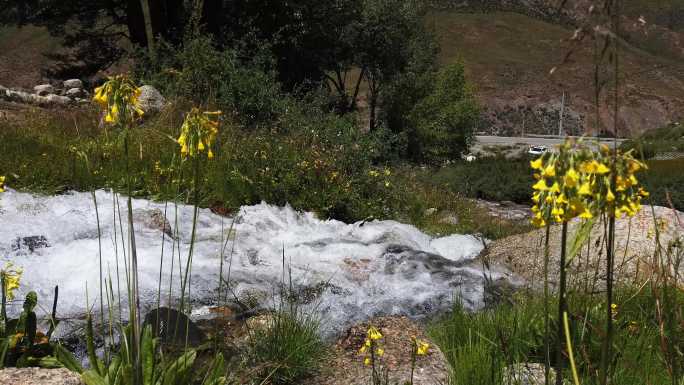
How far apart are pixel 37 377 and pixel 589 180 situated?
175 cm

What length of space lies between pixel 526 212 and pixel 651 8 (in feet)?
437

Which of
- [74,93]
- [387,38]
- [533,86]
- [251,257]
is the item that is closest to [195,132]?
[251,257]

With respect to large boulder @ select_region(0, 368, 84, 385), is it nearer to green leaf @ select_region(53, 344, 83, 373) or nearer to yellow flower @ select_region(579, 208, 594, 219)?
green leaf @ select_region(53, 344, 83, 373)

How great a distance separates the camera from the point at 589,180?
4.03 ft

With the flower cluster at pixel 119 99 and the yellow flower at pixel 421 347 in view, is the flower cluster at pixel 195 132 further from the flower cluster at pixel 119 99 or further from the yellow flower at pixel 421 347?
the yellow flower at pixel 421 347

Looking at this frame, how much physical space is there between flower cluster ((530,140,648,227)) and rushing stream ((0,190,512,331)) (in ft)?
8.69

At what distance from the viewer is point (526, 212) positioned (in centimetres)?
1585

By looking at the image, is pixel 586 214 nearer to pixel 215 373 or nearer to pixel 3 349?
pixel 215 373

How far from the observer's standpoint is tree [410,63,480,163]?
83.4 ft

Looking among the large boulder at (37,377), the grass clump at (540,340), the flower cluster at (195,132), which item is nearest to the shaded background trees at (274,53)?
the flower cluster at (195,132)

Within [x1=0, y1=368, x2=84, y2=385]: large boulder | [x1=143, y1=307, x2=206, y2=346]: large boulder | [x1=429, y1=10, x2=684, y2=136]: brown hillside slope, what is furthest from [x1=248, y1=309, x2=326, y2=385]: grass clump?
[x1=429, y1=10, x2=684, y2=136]: brown hillside slope

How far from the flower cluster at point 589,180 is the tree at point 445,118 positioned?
79.5 ft

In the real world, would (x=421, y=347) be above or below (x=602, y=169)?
below

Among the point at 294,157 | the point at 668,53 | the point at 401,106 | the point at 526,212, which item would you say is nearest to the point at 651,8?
the point at 668,53
